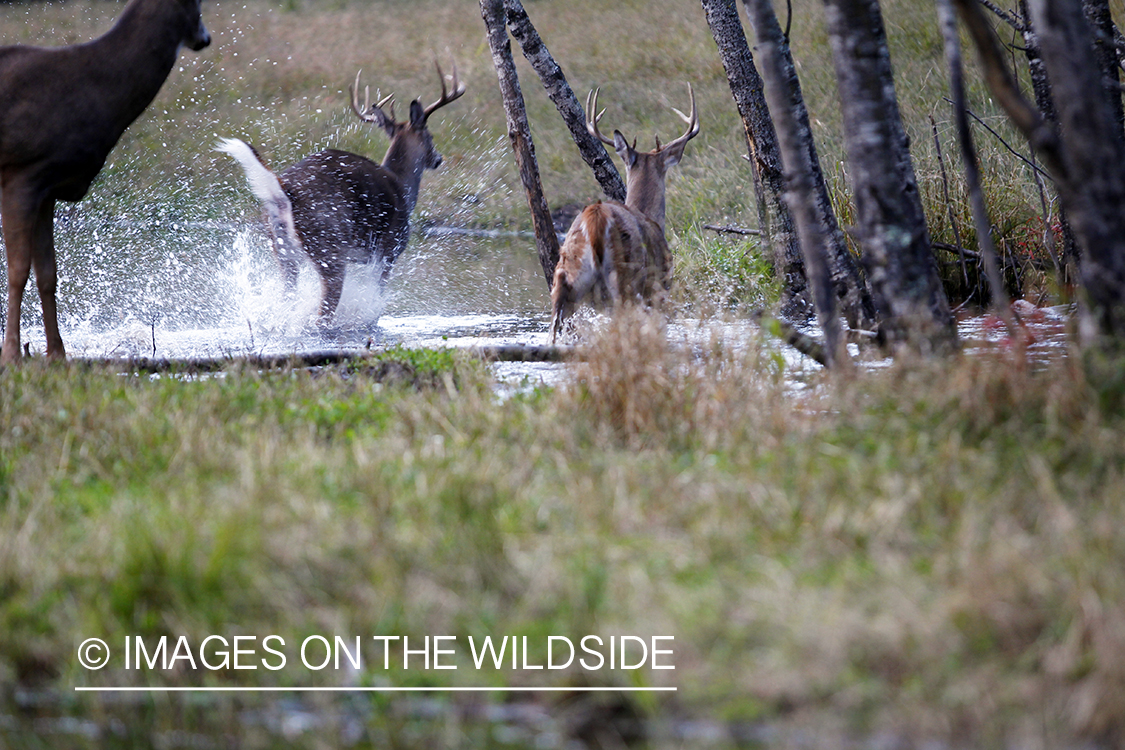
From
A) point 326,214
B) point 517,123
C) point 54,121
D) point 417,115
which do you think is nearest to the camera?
point 54,121

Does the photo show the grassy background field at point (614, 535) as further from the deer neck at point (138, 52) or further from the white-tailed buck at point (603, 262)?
the deer neck at point (138, 52)

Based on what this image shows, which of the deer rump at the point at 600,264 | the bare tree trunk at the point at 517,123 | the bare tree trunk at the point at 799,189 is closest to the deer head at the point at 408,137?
the bare tree trunk at the point at 517,123

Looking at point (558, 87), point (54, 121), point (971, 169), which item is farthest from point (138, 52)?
point (971, 169)

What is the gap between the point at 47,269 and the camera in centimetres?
643

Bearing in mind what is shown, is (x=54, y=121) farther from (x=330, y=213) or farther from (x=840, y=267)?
(x=840, y=267)

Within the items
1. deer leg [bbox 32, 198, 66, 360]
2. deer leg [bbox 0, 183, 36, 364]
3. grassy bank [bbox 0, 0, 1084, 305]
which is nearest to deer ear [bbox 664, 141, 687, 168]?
grassy bank [bbox 0, 0, 1084, 305]

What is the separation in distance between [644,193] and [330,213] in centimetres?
249

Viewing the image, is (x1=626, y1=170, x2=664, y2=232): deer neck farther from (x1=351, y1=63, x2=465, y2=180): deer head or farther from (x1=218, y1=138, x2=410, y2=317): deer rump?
(x1=351, y1=63, x2=465, y2=180): deer head

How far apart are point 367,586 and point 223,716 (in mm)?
447

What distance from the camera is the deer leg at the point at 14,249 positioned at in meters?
6.08

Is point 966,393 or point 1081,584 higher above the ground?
point 966,393

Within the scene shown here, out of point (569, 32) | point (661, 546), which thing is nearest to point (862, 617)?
point (661, 546)

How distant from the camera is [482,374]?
17.2 feet

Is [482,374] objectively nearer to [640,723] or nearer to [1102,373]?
[1102,373]
